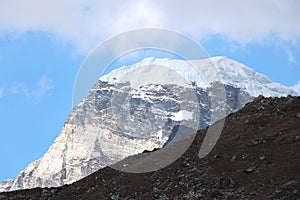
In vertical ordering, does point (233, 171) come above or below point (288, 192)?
above

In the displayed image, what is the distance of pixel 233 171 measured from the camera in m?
48.5

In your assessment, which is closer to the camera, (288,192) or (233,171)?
(288,192)

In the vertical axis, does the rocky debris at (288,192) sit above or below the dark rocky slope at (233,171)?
below

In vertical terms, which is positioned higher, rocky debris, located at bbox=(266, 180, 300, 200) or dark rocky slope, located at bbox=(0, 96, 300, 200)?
dark rocky slope, located at bbox=(0, 96, 300, 200)

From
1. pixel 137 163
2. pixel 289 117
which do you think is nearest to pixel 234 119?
pixel 289 117

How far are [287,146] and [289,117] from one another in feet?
17.0

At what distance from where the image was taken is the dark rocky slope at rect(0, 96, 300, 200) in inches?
1801

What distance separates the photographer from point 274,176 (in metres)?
45.9

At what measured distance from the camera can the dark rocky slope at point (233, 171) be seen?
45.8m

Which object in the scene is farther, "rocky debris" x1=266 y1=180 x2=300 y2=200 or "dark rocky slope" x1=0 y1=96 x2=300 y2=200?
"dark rocky slope" x1=0 y1=96 x2=300 y2=200

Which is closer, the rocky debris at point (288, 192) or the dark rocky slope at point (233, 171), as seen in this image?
the rocky debris at point (288, 192)

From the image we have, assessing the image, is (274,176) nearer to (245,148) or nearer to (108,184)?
(245,148)

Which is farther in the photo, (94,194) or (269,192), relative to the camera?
(94,194)

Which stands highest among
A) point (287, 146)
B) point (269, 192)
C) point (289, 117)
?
point (289, 117)
